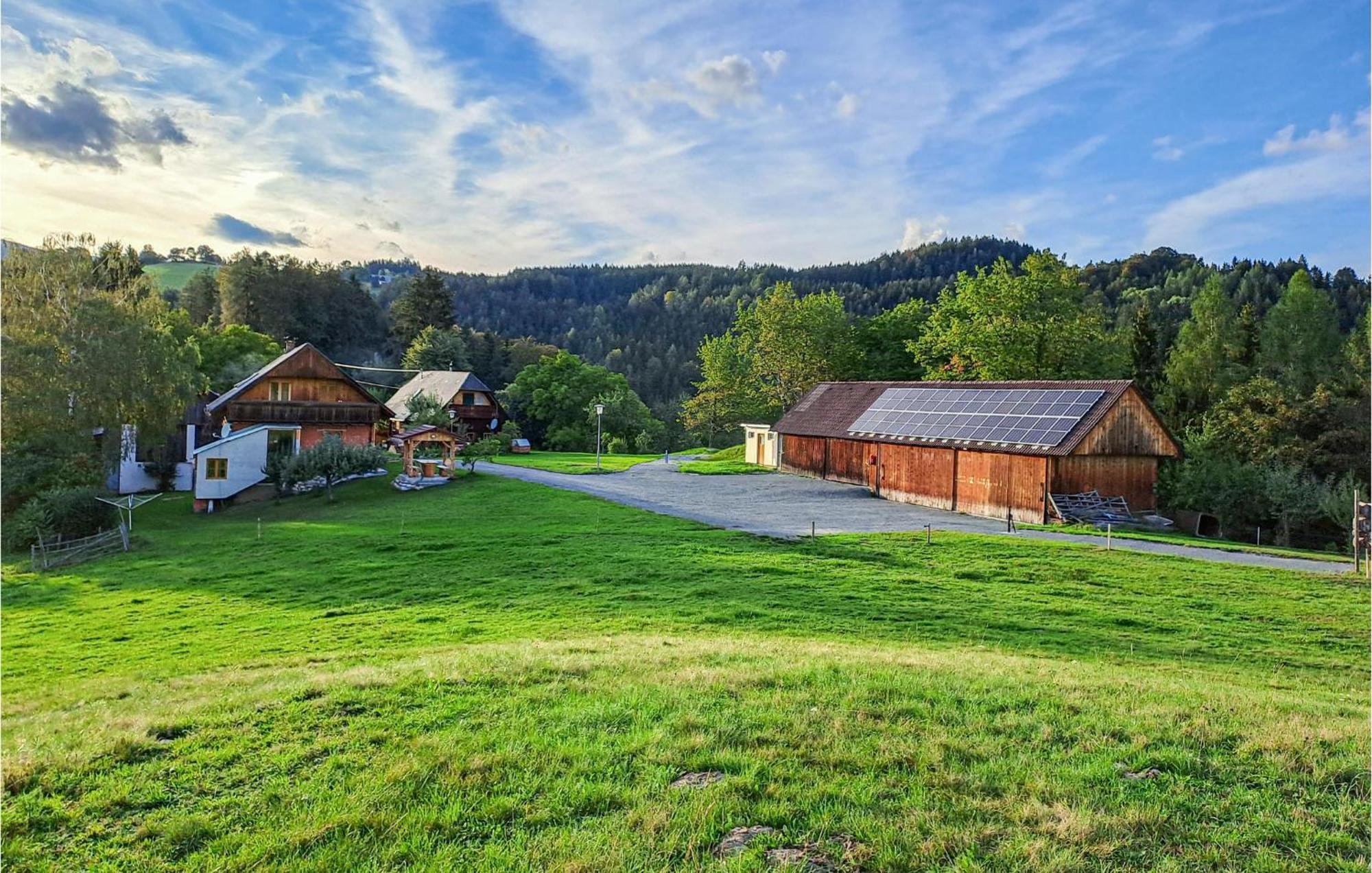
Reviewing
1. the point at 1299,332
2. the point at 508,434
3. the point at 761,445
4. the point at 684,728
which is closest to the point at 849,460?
the point at 761,445

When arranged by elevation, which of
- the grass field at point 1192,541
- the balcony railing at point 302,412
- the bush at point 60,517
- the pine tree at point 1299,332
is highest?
the pine tree at point 1299,332

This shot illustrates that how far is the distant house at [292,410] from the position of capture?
126 ft

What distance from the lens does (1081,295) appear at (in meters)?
50.1

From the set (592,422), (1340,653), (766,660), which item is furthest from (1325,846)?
(592,422)

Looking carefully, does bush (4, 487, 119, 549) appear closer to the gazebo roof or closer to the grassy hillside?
the gazebo roof

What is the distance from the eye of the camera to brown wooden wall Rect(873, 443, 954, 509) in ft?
112

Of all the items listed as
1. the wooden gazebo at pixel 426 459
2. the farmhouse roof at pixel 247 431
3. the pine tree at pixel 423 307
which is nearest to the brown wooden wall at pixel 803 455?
the wooden gazebo at pixel 426 459

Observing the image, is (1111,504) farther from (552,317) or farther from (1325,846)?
(552,317)

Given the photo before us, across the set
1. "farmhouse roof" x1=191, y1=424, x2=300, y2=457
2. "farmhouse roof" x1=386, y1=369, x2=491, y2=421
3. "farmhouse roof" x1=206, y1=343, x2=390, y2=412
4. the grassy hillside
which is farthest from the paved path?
the grassy hillside

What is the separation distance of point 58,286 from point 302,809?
43534 millimetres

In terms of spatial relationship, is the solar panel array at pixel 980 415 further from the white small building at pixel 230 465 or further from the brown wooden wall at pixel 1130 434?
the white small building at pixel 230 465

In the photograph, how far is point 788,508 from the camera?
32.7 metres

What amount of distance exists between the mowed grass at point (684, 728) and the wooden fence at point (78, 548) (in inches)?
401

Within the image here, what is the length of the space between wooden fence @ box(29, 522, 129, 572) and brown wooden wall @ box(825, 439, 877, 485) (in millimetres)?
33743
